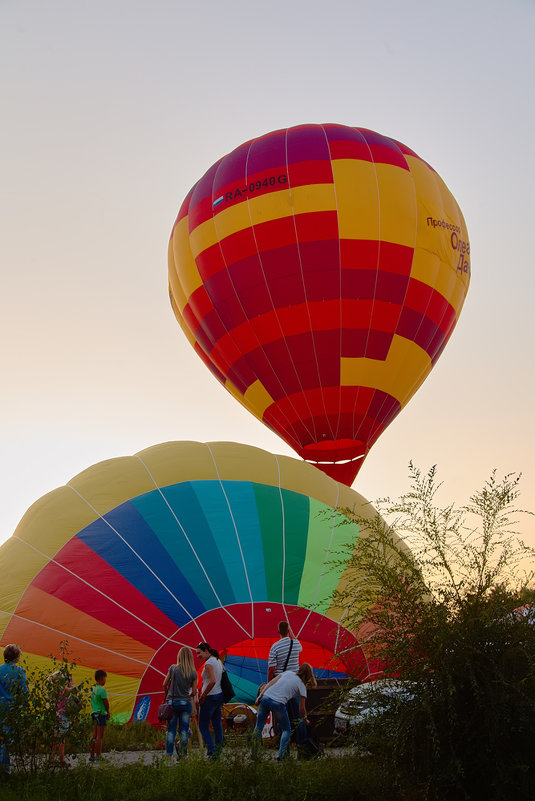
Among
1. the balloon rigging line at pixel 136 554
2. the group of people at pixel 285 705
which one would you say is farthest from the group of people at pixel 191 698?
the balloon rigging line at pixel 136 554

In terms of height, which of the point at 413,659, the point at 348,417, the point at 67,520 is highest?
the point at 348,417

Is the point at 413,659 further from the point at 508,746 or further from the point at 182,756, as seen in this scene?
the point at 182,756

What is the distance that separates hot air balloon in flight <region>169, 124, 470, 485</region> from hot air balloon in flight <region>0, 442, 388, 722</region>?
17.2 feet

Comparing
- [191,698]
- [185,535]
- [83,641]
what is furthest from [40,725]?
[185,535]

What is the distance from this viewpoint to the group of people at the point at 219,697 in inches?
242

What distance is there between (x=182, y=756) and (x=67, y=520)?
4254 millimetres

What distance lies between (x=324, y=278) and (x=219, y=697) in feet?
31.0

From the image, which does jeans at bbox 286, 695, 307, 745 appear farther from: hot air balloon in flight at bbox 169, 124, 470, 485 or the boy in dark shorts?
hot air balloon in flight at bbox 169, 124, 470, 485

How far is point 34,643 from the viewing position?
8.62 metres

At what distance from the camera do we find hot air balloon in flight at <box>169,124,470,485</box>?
14688 mm

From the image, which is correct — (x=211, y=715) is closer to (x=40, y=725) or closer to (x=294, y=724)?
(x=294, y=724)

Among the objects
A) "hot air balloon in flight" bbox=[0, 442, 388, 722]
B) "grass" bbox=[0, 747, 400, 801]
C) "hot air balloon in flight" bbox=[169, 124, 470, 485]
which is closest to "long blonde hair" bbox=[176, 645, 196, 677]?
"grass" bbox=[0, 747, 400, 801]

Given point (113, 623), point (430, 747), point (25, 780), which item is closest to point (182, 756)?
point (25, 780)

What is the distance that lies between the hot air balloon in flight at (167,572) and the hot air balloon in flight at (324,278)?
5233 mm
